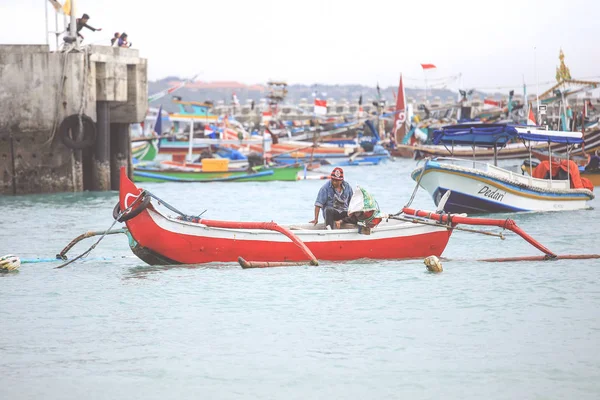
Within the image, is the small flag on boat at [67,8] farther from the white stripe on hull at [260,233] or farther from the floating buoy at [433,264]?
the floating buoy at [433,264]

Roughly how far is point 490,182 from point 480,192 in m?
0.38

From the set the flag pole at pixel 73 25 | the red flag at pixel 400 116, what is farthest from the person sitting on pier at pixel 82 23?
the red flag at pixel 400 116

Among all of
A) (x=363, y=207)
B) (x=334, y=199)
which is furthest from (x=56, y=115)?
(x=363, y=207)

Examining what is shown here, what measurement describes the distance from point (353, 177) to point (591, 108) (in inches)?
819

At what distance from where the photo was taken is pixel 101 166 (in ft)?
102

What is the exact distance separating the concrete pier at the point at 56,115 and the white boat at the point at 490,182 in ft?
36.2

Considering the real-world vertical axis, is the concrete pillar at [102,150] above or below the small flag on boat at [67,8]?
below

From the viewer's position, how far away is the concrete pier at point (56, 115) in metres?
29.2

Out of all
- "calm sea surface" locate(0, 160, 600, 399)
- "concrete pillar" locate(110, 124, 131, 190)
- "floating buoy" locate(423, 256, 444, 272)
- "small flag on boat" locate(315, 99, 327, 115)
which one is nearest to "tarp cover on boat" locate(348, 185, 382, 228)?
"calm sea surface" locate(0, 160, 600, 399)

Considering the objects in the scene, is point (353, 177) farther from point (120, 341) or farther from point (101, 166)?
point (120, 341)

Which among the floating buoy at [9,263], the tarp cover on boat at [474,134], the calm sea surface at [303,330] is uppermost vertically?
the tarp cover on boat at [474,134]

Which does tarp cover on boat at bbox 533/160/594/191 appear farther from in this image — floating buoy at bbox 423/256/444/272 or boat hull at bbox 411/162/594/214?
floating buoy at bbox 423/256/444/272

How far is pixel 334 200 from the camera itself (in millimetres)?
15859

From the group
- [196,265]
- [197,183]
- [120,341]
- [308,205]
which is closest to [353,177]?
[197,183]
